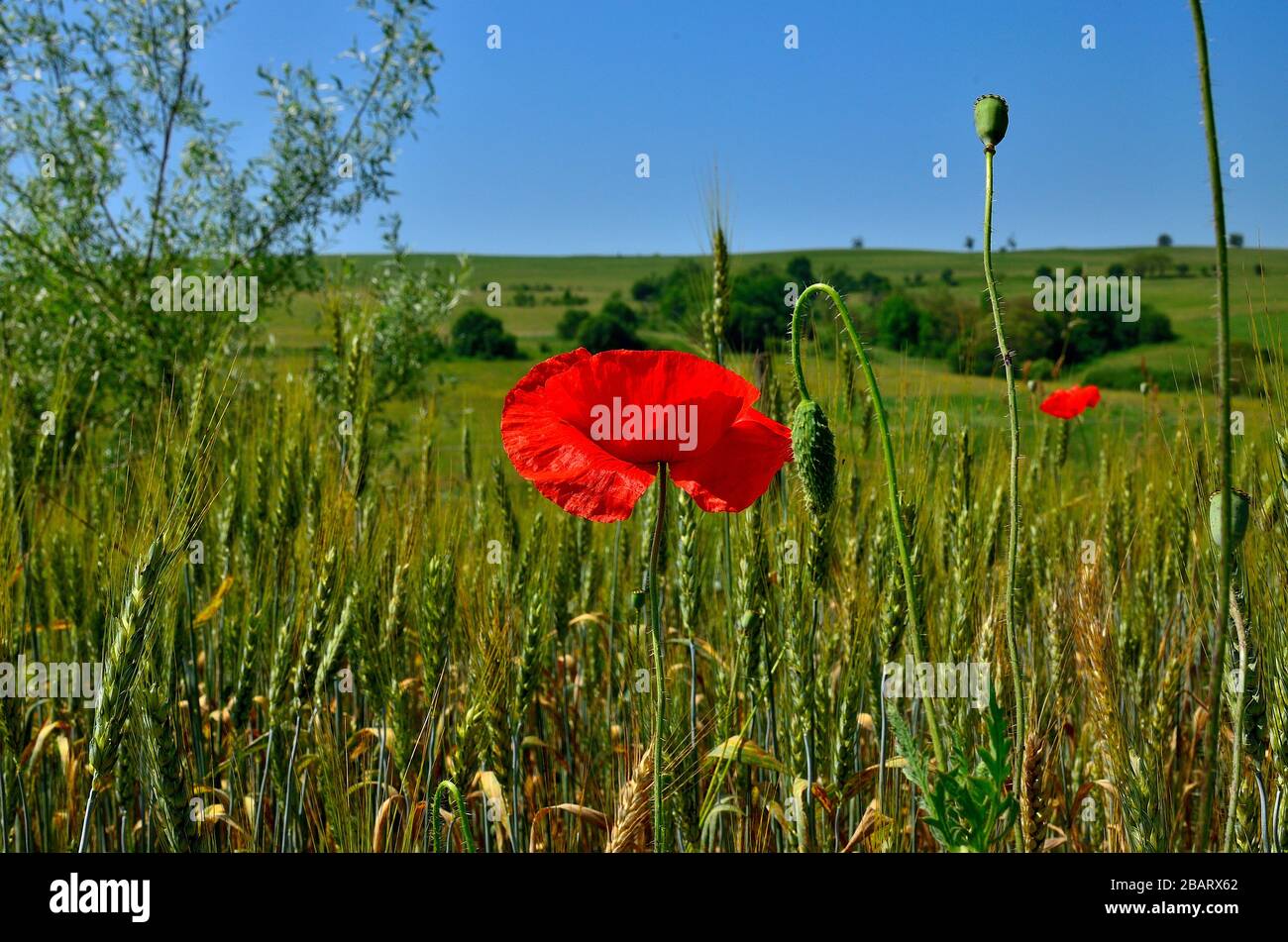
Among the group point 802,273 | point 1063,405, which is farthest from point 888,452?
point 1063,405

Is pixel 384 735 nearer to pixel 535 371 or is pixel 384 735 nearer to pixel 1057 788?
pixel 535 371

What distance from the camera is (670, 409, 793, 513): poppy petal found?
104cm

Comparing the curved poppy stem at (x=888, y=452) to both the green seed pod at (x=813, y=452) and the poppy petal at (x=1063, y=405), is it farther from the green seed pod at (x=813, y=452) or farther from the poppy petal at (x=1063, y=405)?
the poppy petal at (x=1063, y=405)

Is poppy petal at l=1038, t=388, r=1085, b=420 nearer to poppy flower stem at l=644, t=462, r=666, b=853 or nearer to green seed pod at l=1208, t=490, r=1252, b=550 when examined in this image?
green seed pod at l=1208, t=490, r=1252, b=550

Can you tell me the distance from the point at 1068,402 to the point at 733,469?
2165 millimetres

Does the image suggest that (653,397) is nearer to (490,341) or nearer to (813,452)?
(813,452)

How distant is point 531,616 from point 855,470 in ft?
2.76

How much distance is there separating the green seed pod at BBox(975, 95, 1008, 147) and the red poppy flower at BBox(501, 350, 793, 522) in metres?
0.34

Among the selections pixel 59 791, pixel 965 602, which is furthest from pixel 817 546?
pixel 59 791

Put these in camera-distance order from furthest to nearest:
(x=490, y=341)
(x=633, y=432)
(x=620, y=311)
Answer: (x=620, y=311) → (x=490, y=341) → (x=633, y=432)

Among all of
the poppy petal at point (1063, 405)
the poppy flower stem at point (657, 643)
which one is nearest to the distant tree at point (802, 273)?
the poppy flower stem at point (657, 643)

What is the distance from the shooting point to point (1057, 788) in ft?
6.75

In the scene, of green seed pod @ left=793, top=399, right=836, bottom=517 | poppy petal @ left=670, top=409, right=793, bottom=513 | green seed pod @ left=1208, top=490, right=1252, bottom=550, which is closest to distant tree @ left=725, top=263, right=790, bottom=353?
poppy petal @ left=670, top=409, right=793, bottom=513

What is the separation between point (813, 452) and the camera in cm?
91
